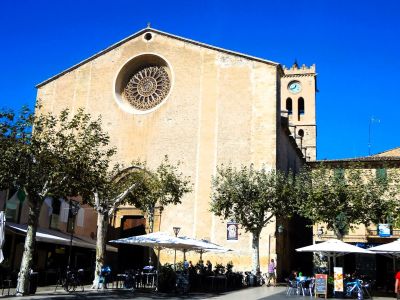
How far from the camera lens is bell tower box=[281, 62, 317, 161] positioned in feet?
204

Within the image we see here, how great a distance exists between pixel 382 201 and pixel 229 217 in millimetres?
8251

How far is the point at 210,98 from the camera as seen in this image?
104 feet

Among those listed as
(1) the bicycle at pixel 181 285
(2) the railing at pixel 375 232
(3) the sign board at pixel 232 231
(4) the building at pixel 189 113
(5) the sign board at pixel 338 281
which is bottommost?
(1) the bicycle at pixel 181 285

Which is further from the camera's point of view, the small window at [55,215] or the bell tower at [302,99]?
the bell tower at [302,99]

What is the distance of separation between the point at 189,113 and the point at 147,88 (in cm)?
456

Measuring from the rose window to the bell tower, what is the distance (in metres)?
30.8

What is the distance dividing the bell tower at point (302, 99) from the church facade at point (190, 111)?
2566 cm

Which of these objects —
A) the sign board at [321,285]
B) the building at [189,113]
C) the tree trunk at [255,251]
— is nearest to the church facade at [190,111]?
the building at [189,113]

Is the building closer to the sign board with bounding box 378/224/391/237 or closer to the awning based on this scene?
the awning

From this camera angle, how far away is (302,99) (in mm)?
64375

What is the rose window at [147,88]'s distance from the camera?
34.0 meters

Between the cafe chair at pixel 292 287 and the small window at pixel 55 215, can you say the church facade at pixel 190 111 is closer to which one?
the cafe chair at pixel 292 287

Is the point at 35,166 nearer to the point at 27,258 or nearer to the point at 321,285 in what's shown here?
the point at 27,258

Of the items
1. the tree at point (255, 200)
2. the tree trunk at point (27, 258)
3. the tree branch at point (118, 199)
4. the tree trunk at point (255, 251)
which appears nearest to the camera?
the tree trunk at point (27, 258)
